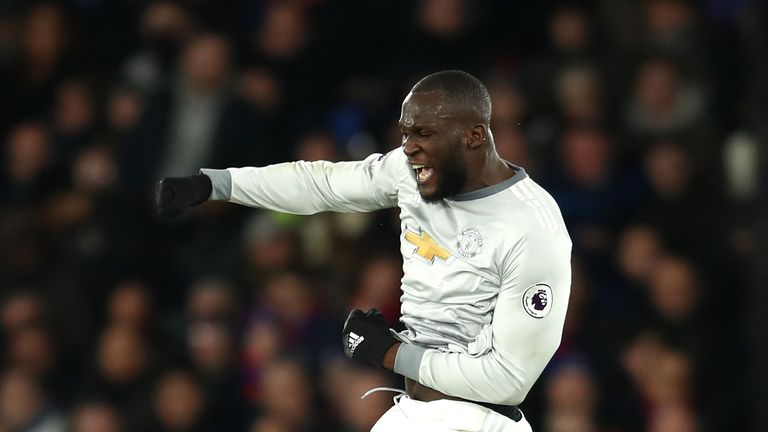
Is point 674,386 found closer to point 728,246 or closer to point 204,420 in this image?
point 728,246

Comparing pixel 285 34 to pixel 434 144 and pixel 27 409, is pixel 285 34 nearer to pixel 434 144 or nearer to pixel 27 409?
pixel 27 409

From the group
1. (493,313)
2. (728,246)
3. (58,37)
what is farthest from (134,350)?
(493,313)

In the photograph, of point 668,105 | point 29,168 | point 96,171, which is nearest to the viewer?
point 668,105

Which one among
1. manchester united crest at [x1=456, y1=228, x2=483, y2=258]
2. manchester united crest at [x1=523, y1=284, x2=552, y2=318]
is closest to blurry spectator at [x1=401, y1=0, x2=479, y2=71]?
manchester united crest at [x1=456, y1=228, x2=483, y2=258]

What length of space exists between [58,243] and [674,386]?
3673 mm

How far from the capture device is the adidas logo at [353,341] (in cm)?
370

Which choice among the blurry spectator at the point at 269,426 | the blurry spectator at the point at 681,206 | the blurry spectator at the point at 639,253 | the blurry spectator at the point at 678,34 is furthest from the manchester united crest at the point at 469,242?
the blurry spectator at the point at 678,34

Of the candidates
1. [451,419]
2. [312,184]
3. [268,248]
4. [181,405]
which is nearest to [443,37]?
[268,248]

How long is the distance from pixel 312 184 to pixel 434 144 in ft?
1.42

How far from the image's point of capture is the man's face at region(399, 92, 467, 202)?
354cm

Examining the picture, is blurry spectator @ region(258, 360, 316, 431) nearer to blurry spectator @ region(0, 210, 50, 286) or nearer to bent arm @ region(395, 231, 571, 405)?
blurry spectator @ region(0, 210, 50, 286)

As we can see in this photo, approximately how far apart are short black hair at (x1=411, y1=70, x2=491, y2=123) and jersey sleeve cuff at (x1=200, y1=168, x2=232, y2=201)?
0.59 metres

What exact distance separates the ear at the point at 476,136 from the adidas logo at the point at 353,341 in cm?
59

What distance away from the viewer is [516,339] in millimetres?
3506
